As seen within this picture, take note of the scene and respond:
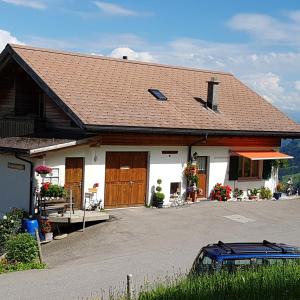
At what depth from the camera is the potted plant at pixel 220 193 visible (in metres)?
22.8

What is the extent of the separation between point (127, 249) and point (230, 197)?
A: 30.8ft

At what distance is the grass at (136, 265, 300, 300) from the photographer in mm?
7871

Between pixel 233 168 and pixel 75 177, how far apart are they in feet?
26.3

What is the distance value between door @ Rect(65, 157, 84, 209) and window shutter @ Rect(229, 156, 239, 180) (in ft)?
24.9

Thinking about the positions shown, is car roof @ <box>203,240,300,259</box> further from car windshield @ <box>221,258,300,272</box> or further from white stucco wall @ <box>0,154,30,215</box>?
white stucco wall @ <box>0,154,30,215</box>

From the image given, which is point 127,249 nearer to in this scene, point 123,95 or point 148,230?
point 148,230

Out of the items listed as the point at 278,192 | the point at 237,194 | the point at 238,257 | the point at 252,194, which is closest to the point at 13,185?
the point at 237,194

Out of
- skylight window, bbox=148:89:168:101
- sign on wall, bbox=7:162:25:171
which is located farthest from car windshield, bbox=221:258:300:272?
skylight window, bbox=148:89:168:101

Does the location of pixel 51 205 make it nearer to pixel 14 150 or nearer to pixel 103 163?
pixel 14 150

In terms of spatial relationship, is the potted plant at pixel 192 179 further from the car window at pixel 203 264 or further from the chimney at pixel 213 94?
the car window at pixel 203 264

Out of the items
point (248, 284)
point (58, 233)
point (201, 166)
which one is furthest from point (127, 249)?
point (201, 166)

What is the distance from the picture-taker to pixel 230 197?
23328mm

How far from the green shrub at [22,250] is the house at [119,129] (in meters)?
3.59

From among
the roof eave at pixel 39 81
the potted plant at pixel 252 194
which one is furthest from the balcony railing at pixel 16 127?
the potted plant at pixel 252 194
